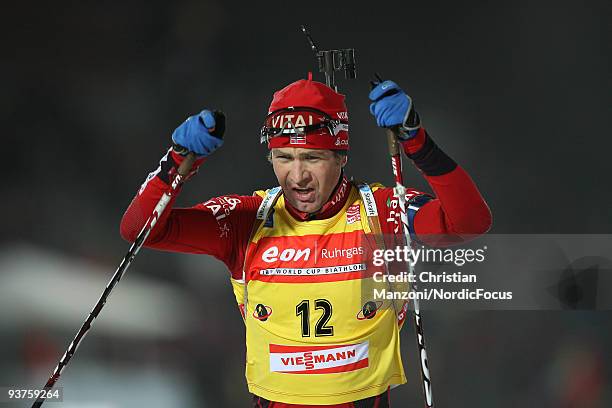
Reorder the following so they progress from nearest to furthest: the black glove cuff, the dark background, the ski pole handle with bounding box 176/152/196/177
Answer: the black glove cuff → the ski pole handle with bounding box 176/152/196/177 → the dark background

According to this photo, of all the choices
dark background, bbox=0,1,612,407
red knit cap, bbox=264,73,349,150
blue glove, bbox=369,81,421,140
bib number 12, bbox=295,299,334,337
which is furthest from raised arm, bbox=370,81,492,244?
dark background, bbox=0,1,612,407

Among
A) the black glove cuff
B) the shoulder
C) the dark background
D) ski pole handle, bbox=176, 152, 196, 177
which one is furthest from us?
the dark background

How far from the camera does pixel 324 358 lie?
1769 mm

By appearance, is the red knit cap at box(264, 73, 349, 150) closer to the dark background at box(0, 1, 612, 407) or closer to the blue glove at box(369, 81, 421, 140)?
the blue glove at box(369, 81, 421, 140)

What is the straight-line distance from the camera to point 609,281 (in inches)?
109

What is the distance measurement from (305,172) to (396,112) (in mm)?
255

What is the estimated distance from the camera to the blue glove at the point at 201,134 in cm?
171

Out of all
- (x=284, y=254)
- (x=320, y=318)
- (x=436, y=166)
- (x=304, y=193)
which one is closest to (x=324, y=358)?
(x=320, y=318)

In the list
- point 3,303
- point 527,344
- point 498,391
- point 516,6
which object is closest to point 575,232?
point 527,344

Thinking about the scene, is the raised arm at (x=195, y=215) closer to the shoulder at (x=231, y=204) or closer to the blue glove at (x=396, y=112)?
the shoulder at (x=231, y=204)

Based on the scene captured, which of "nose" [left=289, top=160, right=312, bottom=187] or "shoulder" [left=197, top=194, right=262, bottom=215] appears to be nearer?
"nose" [left=289, top=160, right=312, bottom=187]

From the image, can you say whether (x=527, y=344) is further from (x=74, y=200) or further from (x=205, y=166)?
(x=74, y=200)

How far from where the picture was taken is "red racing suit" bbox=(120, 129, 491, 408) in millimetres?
1646

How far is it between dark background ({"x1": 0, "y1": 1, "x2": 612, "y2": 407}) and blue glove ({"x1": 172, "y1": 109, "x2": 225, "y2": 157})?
114 cm
